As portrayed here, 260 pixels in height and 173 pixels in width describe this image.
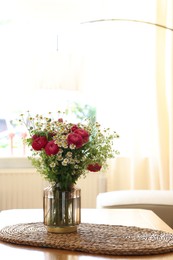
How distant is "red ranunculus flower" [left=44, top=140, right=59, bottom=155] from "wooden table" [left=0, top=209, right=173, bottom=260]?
0.35 meters

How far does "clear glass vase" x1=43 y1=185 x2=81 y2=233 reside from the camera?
7.43ft

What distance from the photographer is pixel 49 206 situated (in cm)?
228

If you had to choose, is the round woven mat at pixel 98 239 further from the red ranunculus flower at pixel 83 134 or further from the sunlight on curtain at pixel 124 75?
the sunlight on curtain at pixel 124 75

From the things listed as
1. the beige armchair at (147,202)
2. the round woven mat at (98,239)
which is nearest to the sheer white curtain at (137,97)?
the beige armchair at (147,202)

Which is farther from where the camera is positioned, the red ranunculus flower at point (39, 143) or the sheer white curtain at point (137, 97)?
the sheer white curtain at point (137, 97)

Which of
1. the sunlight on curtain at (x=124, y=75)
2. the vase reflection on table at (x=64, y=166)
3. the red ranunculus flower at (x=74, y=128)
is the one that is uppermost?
the sunlight on curtain at (x=124, y=75)

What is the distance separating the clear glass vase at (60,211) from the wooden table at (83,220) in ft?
0.64

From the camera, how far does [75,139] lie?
220cm

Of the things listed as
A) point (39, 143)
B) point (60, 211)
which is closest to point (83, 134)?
point (39, 143)

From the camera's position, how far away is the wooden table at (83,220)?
196cm

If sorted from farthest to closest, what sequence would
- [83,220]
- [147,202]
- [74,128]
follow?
1. [147,202]
2. [83,220]
3. [74,128]

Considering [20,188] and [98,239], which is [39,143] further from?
[20,188]

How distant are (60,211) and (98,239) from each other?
7.5 inches

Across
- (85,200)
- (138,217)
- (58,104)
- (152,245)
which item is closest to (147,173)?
(85,200)
